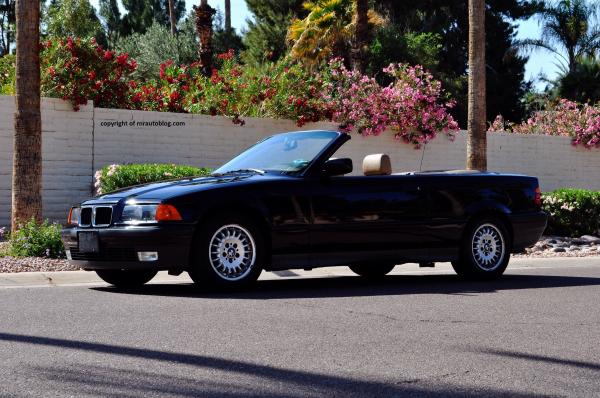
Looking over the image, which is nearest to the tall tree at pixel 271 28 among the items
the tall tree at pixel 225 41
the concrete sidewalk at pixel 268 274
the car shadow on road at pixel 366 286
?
the tall tree at pixel 225 41

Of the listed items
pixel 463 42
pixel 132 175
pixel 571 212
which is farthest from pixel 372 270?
pixel 463 42

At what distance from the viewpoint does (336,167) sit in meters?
10.6

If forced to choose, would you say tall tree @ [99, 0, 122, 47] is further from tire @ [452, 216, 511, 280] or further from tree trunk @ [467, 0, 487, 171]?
tire @ [452, 216, 511, 280]

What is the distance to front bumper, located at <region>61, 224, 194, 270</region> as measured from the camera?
9.70 m

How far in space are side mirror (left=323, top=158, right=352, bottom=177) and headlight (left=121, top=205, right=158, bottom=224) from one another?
1.91m

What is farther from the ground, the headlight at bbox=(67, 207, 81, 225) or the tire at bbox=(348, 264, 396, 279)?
the headlight at bbox=(67, 207, 81, 225)

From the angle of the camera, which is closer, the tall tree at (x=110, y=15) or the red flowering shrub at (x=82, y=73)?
the red flowering shrub at (x=82, y=73)

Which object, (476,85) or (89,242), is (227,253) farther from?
(476,85)

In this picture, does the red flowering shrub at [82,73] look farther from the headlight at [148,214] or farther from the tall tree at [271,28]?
the tall tree at [271,28]

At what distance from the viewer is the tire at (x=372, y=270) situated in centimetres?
1221

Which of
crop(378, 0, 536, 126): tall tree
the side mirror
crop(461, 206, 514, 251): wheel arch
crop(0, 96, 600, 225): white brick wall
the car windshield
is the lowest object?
crop(461, 206, 514, 251): wheel arch

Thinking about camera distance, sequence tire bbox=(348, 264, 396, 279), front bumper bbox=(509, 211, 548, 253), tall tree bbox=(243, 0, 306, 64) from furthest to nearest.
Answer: tall tree bbox=(243, 0, 306, 64), tire bbox=(348, 264, 396, 279), front bumper bbox=(509, 211, 548, 253)

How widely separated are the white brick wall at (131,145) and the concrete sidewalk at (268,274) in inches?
223

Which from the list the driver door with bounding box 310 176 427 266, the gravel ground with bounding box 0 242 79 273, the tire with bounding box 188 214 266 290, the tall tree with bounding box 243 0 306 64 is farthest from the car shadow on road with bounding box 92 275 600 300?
the tall tree with bounding box 243 0 306 64
